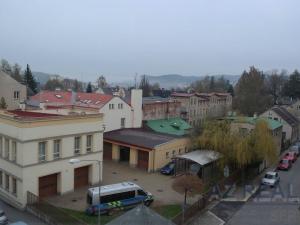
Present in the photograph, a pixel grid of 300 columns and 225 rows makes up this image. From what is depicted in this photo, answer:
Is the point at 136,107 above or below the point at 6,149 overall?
above

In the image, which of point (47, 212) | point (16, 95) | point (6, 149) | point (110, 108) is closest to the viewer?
point (47, 212)

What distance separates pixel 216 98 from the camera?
3231 inches

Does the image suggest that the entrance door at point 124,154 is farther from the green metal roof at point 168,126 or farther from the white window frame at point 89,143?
the white window frame at point 89,143

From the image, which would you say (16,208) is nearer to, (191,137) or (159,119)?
(191,137)

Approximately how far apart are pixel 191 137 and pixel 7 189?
66.6 ft

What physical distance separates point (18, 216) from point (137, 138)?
17.3m

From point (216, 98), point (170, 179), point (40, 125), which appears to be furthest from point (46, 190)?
point (216, 98)

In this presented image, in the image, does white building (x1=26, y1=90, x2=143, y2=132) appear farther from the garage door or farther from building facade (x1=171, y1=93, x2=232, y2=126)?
building facade (x1=171, y1=93, x2=232, y2=126)

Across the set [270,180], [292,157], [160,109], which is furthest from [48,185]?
[292,157]

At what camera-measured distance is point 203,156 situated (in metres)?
38.2

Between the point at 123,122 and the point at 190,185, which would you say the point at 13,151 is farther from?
the point at 123,122

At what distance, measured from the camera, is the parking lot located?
30.9 m

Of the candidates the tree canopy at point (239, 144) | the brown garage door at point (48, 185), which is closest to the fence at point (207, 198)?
the tree canopy at point (239, 144)

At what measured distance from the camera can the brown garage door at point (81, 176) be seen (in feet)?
113
